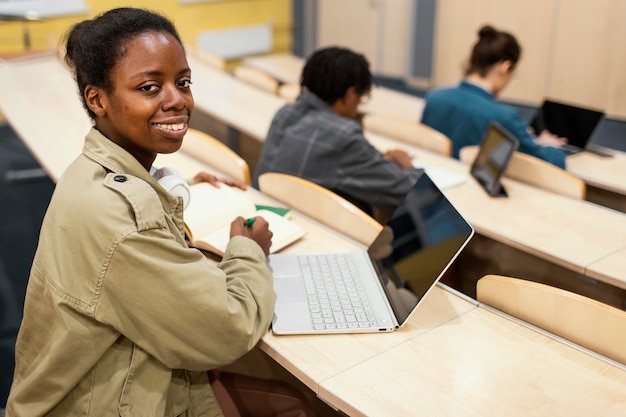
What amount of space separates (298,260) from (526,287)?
52 cm

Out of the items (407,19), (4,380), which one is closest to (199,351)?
(4,380)

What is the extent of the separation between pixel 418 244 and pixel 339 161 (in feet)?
2.58

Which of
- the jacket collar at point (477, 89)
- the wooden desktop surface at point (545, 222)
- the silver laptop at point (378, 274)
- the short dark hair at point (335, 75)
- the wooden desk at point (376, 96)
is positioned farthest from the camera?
the wooden desk at point (376, 96)

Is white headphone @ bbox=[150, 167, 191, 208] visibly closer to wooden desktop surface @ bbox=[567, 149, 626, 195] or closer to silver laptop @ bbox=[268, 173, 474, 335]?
silver laptop @ bbox=[268, 173, 474, 335]

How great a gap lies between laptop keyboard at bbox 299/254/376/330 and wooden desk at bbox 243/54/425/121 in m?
1.83

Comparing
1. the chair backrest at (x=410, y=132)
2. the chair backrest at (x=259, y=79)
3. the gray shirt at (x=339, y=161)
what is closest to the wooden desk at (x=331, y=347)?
the gray shirt at (x=339, y=161)

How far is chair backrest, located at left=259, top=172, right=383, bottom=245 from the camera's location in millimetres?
1662

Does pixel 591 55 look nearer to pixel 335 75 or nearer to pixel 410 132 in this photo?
pixel 410 132

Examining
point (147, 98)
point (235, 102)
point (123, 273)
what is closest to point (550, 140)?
point (235, 102)

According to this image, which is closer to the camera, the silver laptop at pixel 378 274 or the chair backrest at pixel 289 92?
the silver laptop at pixel 378 274

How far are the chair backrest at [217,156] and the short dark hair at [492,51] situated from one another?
4.13 ft

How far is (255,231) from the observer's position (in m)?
1.40

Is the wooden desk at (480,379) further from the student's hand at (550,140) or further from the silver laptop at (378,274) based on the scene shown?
the student's hand at (550,140)

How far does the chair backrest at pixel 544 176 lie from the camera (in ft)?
7.10
